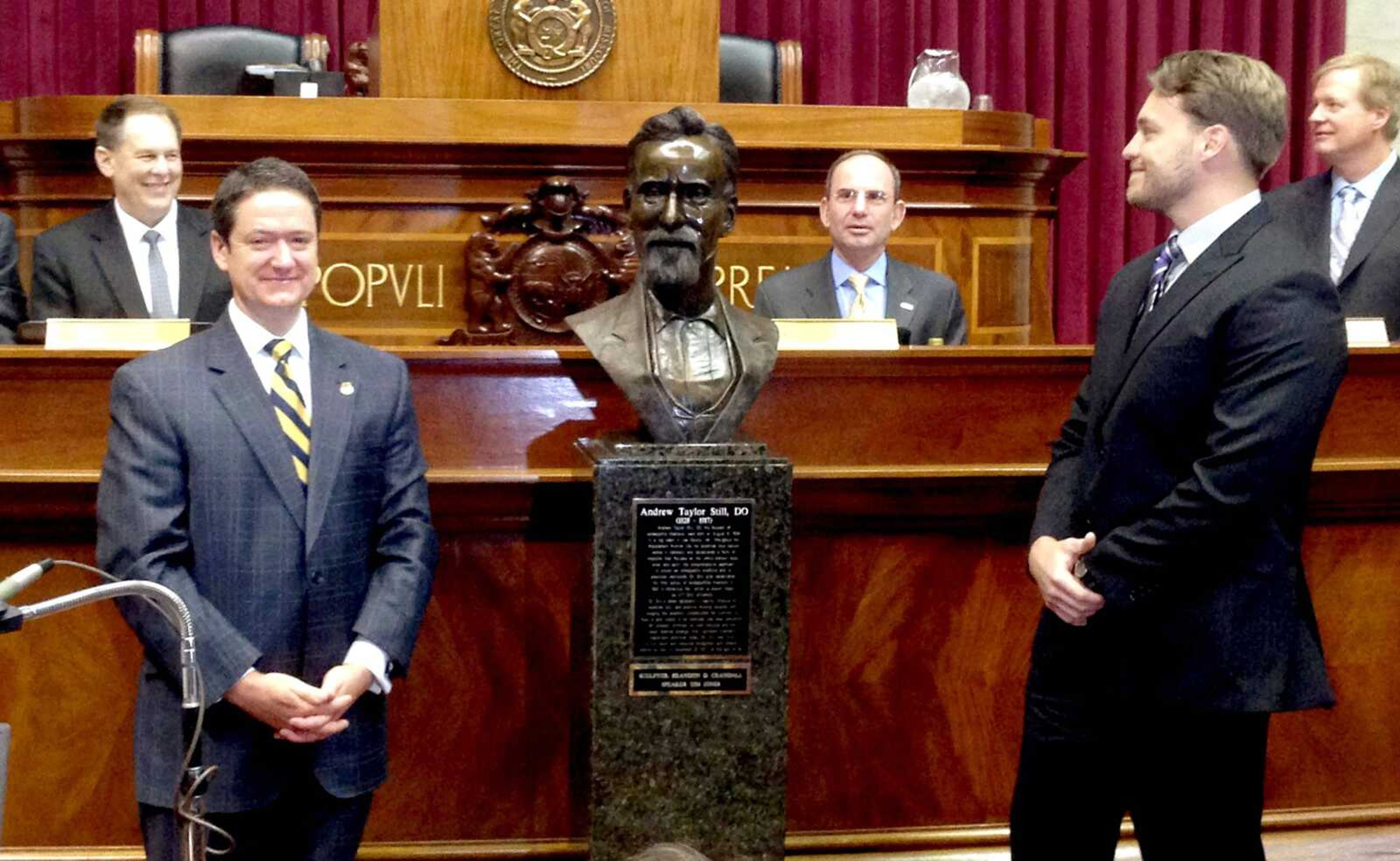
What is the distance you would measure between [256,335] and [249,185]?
24cm

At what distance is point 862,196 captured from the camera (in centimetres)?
451

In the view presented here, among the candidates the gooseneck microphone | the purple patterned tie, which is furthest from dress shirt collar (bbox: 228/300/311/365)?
the purple patterned tie

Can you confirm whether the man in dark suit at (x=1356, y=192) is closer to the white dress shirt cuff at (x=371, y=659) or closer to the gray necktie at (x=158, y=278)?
the white dress shirt cuff at (x=371, y=659)

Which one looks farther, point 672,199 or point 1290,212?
point 1290,212

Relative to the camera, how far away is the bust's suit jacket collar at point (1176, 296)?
8.55ft

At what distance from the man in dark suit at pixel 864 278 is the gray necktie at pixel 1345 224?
3.67 ft

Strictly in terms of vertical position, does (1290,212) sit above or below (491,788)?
above

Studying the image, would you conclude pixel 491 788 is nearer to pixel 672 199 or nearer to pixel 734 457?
pixel 734 457

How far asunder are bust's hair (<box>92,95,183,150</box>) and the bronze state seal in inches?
47.2

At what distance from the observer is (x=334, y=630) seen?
2.65m

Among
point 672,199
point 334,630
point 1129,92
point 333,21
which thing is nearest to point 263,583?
point 334,630

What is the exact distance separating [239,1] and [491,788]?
521cm

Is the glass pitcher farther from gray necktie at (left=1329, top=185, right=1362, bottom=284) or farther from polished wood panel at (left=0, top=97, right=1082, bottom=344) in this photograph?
gray necktie at (left=1329, top=185, right=1362, bottom=284)

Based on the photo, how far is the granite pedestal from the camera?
113 inches
